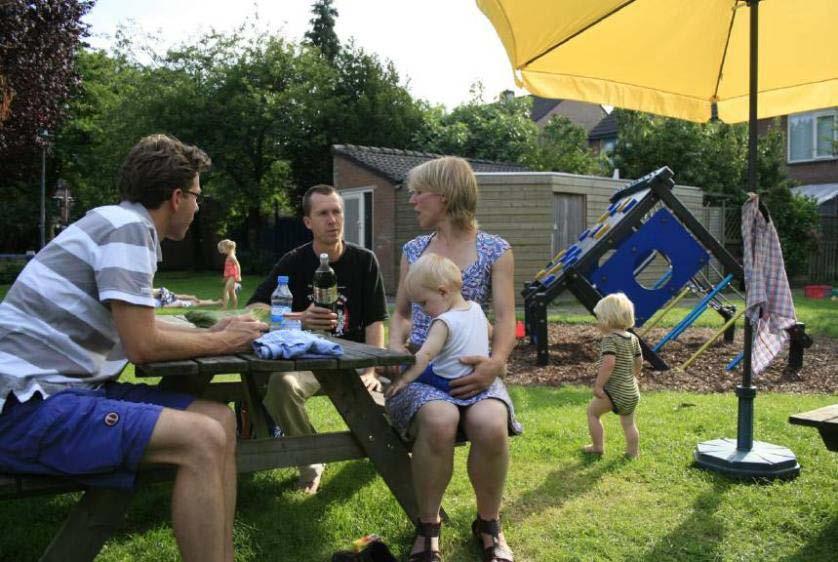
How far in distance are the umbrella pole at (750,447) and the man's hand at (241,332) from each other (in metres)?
2.78

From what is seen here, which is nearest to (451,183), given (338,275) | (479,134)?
(338,275)

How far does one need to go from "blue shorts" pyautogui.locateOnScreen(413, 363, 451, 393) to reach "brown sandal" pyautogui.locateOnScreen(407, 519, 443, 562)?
57 cm

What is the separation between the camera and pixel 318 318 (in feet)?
12.6

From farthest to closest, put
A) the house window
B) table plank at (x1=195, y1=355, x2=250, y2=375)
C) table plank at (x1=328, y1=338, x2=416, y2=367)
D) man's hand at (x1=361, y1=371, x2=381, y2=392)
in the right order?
the house window < man's hand at (x1=361, y1=371, x2=381, y2=392) < table plank at (x1=328, y1=338, x2=416, y2=367) < table plank at (x1=195, y1=355, x2=250, y2=375)

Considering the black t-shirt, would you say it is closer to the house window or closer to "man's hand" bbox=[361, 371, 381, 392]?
"man's hand" bbox=[361, 371, 381, 392]

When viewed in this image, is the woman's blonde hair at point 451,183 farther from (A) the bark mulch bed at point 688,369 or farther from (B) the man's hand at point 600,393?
(A) the bark mulch bed at point 688,369

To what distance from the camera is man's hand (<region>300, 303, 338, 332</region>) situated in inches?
150

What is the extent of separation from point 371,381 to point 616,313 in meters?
1.69

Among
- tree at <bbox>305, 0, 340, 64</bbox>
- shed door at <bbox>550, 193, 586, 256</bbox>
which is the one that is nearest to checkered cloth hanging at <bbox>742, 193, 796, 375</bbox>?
shed door at <bbox>550, 193, 586, 256</bbox>

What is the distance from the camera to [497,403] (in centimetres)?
314

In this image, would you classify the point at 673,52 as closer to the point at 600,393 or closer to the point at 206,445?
the point at 600,393

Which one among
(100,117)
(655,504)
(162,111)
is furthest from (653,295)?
(100,117)

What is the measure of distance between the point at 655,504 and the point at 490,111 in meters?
27.3

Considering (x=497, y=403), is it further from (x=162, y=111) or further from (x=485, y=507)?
(x=162, y=111)
